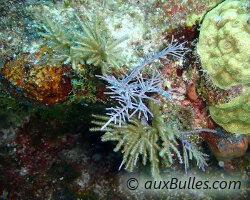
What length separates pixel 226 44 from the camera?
2449mm

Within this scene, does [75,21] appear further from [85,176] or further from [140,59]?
[85,176]

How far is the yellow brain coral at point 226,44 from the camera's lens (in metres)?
2.34

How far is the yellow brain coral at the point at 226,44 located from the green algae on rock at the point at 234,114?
0.80 ft

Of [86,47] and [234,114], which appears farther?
[234,114]

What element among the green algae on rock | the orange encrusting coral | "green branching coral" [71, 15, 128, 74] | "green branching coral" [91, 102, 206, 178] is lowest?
"green branching coral" [91, 102, 206, 178]

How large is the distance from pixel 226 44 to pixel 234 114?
99 cm

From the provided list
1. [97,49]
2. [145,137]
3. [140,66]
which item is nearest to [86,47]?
[97,49]

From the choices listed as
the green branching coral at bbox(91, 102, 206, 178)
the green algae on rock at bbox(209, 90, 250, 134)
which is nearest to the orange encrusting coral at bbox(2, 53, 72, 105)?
the green branching coral at bbox(91, 102, 206, 178)

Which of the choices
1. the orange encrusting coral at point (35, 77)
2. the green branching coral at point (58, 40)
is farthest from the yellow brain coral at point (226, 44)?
the orange encrusting coral at point (35, 77)

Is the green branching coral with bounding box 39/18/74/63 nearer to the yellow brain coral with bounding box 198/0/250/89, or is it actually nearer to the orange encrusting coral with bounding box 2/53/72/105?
the orange encrusting coral with bounding box 2/53/72/105

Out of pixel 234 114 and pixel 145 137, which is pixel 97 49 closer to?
pixel 145 137

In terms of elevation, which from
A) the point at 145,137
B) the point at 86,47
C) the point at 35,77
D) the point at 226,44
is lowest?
the point at 145,137

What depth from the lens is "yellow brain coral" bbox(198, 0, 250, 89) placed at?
2.34 m

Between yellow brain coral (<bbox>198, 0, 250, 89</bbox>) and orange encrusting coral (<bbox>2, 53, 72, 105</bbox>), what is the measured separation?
1.81 meters
